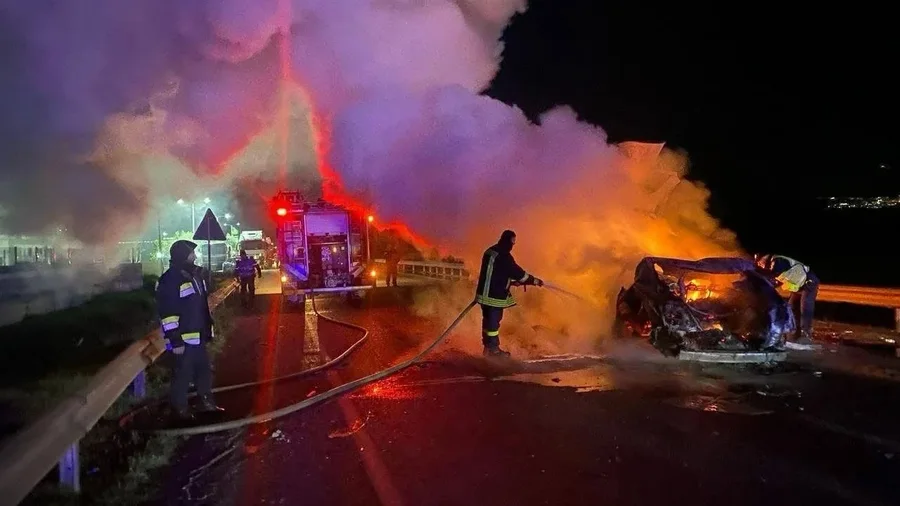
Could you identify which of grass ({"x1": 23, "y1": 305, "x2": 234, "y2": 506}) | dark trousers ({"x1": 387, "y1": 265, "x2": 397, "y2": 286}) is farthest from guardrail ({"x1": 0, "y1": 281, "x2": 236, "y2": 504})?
dark trousers ({"x1": 387, "y1": 265, "x2": 397, "y2": 286})

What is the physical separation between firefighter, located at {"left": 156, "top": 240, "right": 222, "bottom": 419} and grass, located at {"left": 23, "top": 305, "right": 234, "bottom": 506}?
0.67 meters

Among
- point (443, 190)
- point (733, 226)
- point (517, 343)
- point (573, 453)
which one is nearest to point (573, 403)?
point (573, 453)

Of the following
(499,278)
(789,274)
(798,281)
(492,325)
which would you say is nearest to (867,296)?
(798,281)

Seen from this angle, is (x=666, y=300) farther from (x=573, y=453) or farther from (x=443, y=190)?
(x=443, y=190)

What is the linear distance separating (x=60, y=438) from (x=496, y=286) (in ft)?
20.5

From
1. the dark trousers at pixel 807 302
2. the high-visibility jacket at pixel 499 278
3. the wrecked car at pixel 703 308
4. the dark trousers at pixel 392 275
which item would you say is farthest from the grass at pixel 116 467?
the dark trousers at pixel 392 275

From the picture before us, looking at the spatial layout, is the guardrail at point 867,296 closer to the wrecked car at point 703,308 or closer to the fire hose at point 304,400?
the wrecked car at point 703,308

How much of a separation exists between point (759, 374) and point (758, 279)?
1641mm

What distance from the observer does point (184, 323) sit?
21.5 feet

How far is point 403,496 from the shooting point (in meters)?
4.46

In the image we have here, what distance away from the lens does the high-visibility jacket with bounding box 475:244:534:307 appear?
379 inches

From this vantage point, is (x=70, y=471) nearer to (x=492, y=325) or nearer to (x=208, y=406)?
(x=208, y=406)

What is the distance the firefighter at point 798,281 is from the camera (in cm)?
1009

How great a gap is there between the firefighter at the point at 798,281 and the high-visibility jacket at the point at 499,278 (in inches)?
141
